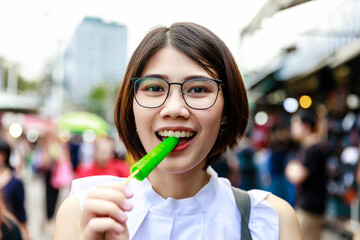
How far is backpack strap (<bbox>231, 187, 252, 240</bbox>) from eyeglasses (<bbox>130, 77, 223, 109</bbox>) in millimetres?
427

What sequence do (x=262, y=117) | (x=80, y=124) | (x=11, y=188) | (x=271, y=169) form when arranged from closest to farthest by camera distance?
(x=11, y=188)
(x=271, y=169)
(x=262, y=117)
(x=80, y=124)

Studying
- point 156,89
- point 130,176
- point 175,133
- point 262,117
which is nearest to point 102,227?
point 130,176

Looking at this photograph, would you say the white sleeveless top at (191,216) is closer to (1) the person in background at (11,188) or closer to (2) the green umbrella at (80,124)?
(1) the person in background at (11,188)

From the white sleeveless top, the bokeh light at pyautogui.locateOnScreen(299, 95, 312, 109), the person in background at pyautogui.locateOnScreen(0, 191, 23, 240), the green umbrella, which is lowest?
the green umbrella

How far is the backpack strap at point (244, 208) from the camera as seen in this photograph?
1.38 metres

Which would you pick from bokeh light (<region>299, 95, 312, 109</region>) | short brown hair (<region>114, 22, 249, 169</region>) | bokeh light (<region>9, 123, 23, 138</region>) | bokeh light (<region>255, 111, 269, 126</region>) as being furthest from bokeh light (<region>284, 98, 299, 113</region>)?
short brown hair (<region>114, 22, 249, 169</region>)

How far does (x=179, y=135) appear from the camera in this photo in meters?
1.30

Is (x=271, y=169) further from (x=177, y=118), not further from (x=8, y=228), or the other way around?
(x=177, y=118)

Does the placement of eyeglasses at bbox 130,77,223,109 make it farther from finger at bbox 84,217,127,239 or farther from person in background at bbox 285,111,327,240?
person in background at bbox 285,111,327,240

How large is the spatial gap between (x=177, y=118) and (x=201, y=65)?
0.73 feet

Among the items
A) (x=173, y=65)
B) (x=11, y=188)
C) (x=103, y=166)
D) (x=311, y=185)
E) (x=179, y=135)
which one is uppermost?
(x=173, y=65)

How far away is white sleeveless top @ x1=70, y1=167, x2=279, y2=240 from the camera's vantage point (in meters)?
1.37

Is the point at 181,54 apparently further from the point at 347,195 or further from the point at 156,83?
the point at 347,195

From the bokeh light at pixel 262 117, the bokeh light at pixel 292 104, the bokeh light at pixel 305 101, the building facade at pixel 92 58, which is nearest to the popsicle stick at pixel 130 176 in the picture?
the bokeh light at pixel 305 101
